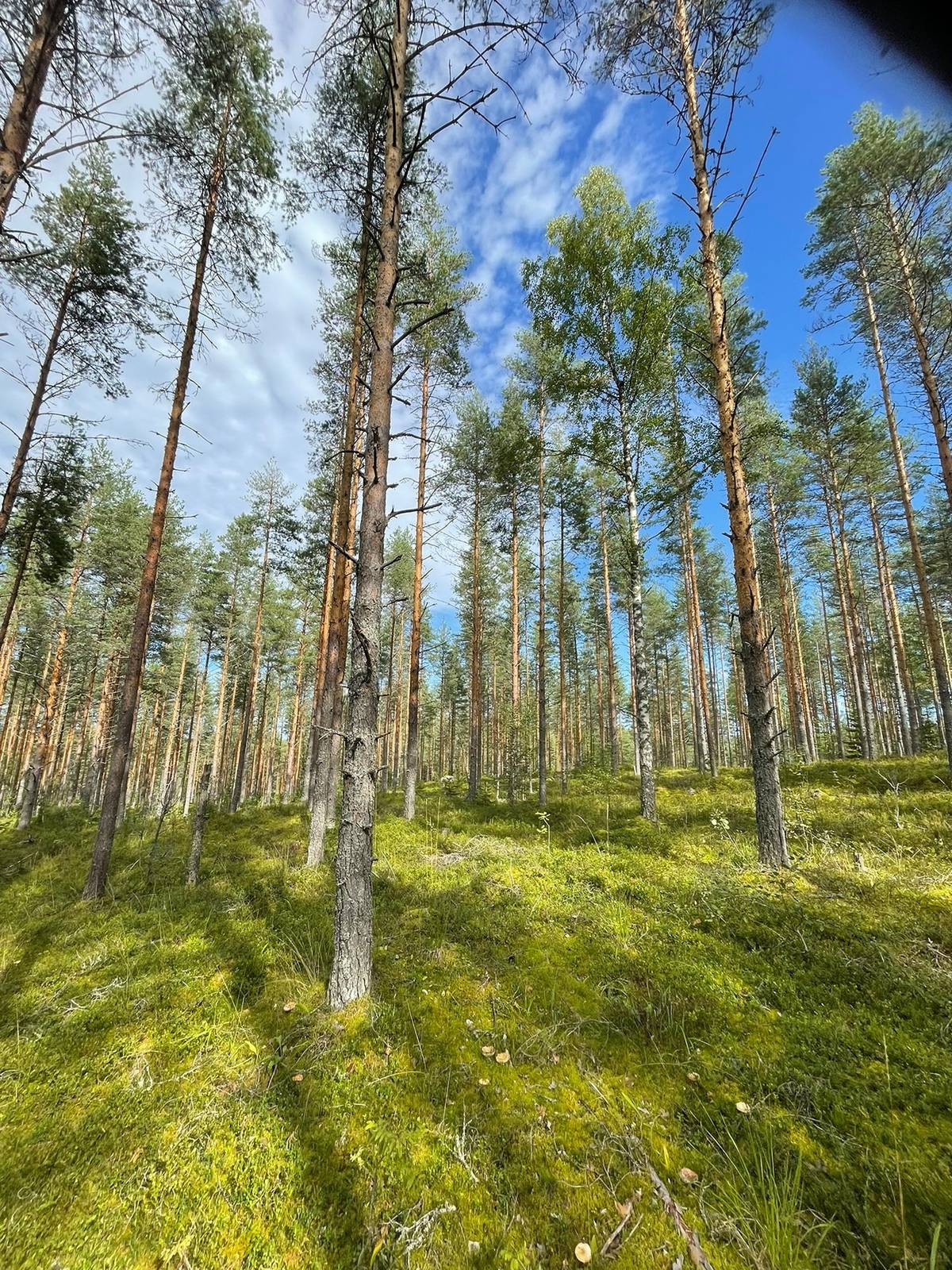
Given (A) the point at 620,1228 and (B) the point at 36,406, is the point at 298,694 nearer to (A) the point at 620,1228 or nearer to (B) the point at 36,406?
(B) the point at 36,406

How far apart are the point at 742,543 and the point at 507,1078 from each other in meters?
6.60

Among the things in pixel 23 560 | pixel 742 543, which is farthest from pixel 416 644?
pixel 23 560

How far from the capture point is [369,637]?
4.12 m

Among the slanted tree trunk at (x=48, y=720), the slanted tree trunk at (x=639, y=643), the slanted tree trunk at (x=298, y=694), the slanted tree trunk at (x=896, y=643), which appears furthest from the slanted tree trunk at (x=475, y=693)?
the slanted tree trunk at (x=896, y=643)

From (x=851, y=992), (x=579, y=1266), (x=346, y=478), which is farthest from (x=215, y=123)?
(x=851, y=992)

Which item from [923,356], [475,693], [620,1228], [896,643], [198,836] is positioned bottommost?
[620,1228]

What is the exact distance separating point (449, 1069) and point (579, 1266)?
4.46 feet

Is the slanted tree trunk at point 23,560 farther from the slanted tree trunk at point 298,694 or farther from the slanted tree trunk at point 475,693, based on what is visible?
the slanted tree trunk at point 298,694

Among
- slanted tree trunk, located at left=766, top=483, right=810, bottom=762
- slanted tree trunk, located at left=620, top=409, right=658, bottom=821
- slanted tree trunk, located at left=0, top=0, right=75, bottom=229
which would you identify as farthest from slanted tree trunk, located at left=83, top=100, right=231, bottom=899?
slanted tree trunk, located at left=766, top=483, right=810, bottom=762

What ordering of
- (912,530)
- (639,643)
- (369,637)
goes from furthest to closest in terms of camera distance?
(912,530)
(639,643)
(369,637)

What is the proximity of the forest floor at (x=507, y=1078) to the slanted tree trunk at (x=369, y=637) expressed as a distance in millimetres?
474

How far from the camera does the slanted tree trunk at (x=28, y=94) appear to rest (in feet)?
14.0

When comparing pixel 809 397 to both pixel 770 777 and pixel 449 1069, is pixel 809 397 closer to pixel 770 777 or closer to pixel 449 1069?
pixel 770 777

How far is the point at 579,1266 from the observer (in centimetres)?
193
